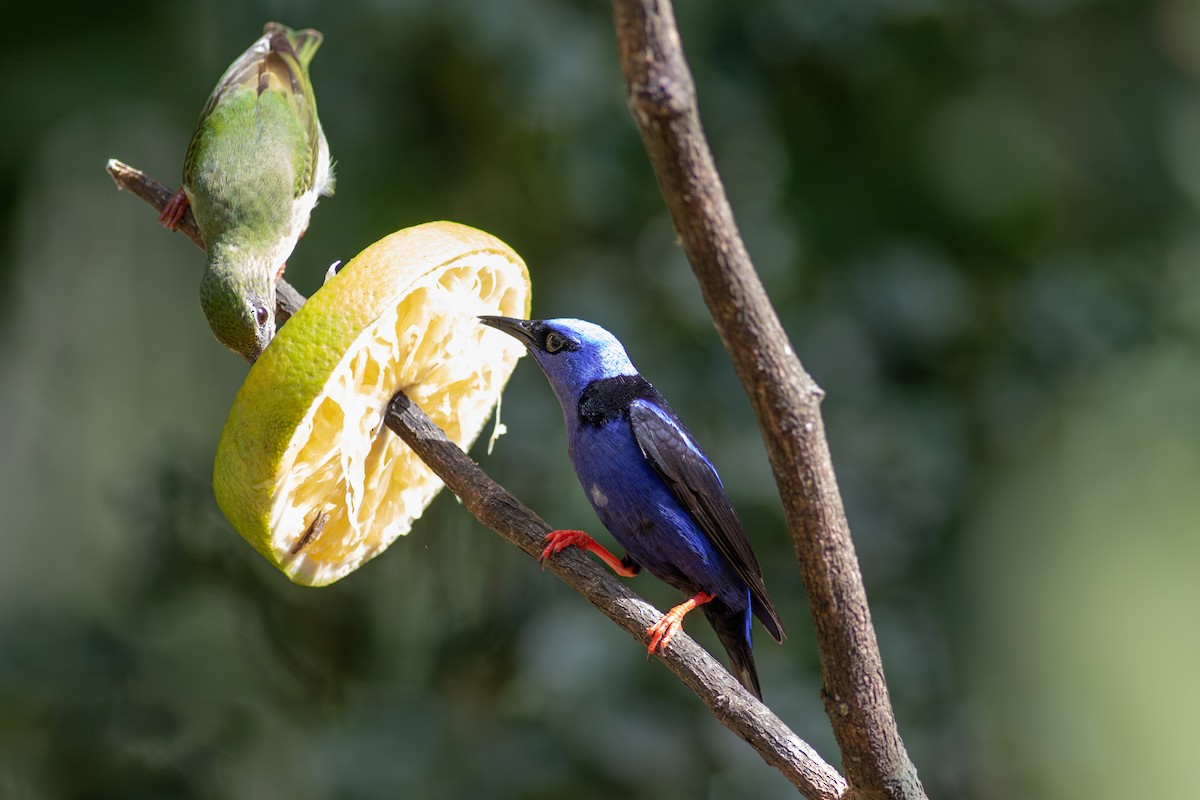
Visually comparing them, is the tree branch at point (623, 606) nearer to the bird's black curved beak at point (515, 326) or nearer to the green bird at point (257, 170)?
the bird's black curved beak at point (515, 326)

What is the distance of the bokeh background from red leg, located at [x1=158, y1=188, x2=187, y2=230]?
2.22 feet

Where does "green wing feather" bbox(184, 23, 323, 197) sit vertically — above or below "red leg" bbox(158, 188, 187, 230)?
above

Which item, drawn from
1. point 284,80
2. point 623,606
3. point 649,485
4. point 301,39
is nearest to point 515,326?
point 649,485

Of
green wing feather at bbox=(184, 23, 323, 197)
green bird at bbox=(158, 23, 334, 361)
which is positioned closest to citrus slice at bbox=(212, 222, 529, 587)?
green bird at bbox=(158, 23, 334, 361)

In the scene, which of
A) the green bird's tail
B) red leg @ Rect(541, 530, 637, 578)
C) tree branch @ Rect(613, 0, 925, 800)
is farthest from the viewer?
the green bird's tail

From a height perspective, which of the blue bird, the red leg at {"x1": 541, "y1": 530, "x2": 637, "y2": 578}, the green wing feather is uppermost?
the green wing feather

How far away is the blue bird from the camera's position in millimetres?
2258

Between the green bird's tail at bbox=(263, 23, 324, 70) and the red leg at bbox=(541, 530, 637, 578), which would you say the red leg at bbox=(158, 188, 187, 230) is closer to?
the green bird's tail at bbox=(263, 23, 324, 70)

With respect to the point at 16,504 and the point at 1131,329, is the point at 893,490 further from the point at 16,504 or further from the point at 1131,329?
the point at 16,504

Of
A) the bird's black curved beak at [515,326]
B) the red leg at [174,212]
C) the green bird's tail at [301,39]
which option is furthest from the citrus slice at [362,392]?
the green bird's tail at [301,39]

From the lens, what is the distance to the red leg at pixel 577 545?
1.88m

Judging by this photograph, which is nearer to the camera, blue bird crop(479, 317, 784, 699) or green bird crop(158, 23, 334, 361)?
blue bird crop(479, 317, 784, 699)

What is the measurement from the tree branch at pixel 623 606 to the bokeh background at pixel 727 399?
46.5 inches

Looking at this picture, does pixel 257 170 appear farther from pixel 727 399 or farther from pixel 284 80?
pixel 727 399
